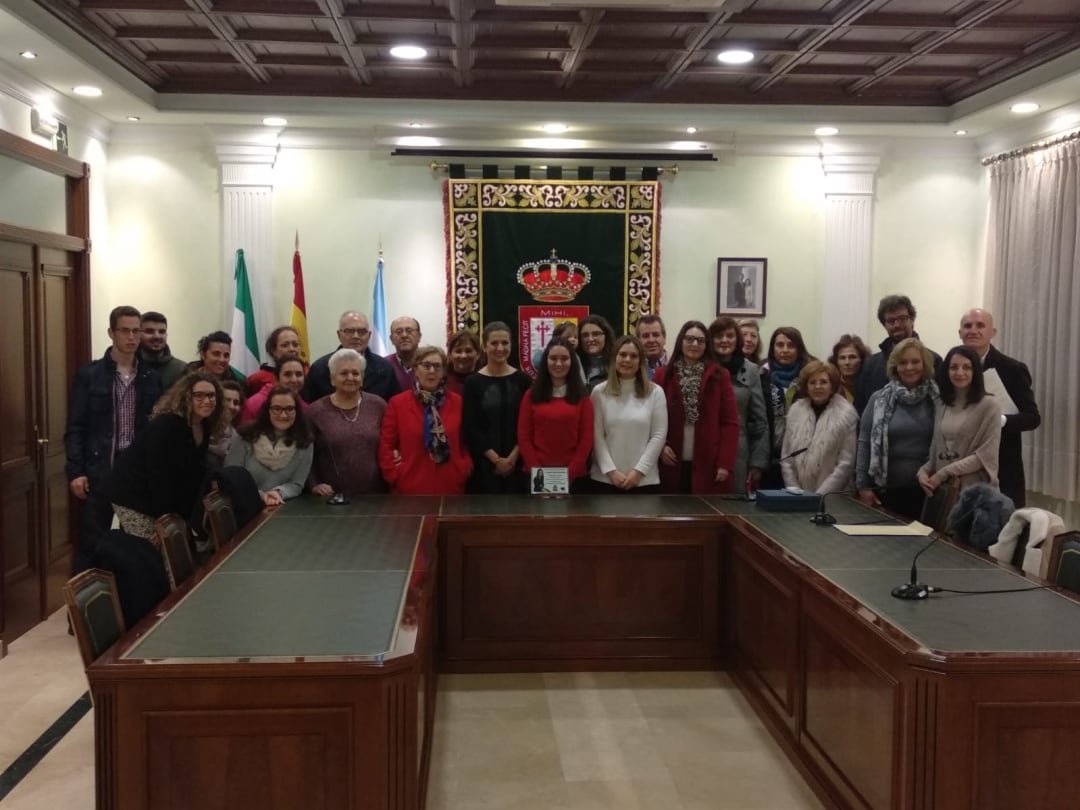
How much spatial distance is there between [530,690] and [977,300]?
493 cm

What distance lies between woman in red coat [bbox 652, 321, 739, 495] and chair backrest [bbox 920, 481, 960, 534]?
97cm

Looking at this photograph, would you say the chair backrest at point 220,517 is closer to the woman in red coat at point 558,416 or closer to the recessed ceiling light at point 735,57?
the woman in red coat at point 558,416

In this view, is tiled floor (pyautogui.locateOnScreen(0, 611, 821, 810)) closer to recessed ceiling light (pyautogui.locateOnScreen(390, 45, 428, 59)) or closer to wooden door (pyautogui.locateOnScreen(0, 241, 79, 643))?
wooden door (pyautogui.locateOnScreen(0, 241, 79, 643))

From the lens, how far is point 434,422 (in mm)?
4469

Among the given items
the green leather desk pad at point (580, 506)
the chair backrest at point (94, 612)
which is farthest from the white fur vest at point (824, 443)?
the chair backrest at point (94, 612)

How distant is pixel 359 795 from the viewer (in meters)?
2.20

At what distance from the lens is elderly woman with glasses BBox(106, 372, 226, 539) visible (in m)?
3.81

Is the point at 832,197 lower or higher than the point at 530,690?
higher

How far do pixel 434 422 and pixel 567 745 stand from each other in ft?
5.45

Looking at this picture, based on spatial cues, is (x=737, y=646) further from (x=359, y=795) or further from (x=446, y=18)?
(x=446, y=18)

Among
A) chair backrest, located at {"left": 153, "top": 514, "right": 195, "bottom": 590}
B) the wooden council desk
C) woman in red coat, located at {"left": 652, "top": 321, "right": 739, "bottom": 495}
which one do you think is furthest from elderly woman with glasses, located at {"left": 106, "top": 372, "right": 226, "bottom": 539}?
woman in red coat, located at {"left": 652, "top": 321, "right": 739, "bottom": 495}

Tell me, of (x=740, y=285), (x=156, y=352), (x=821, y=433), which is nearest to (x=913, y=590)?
(x=821, y=433)

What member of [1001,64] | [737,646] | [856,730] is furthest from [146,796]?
[1001,64]

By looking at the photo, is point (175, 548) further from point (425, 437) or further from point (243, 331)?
point (243, 331)
